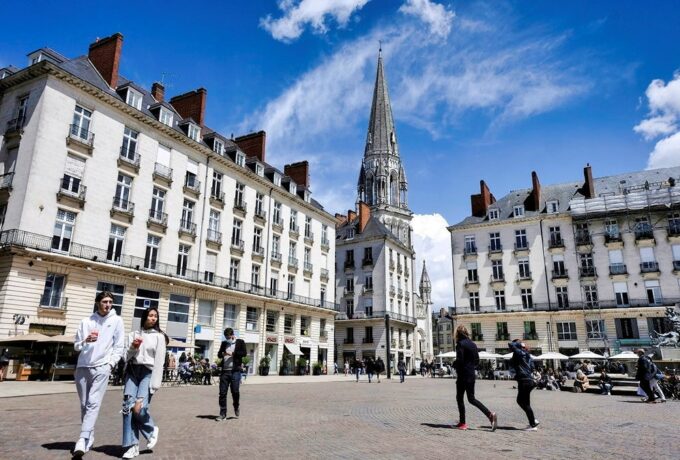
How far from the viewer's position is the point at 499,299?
4716cm

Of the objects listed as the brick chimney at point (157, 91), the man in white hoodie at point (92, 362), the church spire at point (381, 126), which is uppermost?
the church spire at point (381, 126)

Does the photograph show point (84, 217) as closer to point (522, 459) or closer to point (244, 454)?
point (244, 454)

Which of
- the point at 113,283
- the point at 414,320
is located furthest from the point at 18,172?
the point at 414,320

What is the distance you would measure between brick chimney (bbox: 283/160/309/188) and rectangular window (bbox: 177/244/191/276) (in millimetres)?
17129

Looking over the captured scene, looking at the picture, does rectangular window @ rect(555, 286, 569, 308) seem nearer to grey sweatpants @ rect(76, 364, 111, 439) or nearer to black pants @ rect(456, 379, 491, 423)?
black pants @ rect(456, 379, 491, 423)

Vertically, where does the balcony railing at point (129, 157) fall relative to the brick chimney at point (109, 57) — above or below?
below

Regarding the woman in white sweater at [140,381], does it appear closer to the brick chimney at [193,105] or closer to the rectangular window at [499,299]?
the brick chimney at [193,105]

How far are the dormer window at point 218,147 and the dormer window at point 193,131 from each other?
61.9 inches

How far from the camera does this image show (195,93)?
117ft

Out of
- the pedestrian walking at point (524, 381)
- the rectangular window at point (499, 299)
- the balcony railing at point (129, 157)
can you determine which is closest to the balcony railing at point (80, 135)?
the balcony railing at point (129, 157)

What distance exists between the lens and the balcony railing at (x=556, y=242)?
45375 mm

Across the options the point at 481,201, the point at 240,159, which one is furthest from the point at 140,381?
the point at 481,201

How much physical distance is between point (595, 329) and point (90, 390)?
4627cm

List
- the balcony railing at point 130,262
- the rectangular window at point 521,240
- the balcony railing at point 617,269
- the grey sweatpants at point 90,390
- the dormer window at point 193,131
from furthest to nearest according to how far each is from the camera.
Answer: the rectangular window at point 521,240 < the balcony railing at point 617,269 < the dormer window at point 193,131 < the balcony railing at point 130,262 < the grey sweatpants at point 90,390
